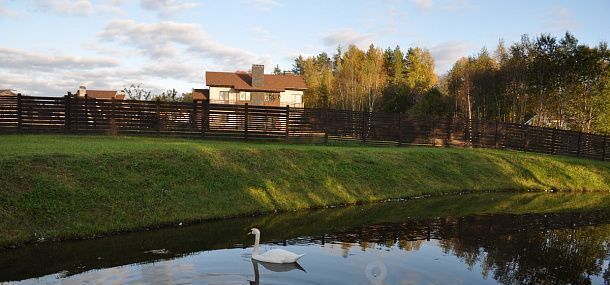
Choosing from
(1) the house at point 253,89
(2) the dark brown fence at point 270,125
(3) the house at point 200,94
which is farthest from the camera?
(3) the house at point 200,94

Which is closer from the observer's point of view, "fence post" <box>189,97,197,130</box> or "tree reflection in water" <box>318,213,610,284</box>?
"tree reflection in water" <box>318,213,610,284</box>

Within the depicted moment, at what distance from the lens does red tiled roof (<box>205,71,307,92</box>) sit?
62906 mm

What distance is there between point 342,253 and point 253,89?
55173 mm

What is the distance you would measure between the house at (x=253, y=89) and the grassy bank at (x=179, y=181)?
4203 centimetres

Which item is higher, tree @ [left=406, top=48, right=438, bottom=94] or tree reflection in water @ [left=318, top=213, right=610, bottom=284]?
tree @ [left=406, top=48, right=438, bottom=94]

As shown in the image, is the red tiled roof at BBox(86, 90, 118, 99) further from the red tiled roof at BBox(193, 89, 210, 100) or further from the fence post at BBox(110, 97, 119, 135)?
the fence post at BBox(110, 97, 119, 135)

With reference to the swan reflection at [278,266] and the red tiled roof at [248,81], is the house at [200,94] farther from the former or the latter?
the swan reflection at [278,266]

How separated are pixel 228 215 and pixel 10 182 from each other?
17.6ft

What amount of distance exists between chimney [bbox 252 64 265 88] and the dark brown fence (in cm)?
3758

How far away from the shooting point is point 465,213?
50.2 ft

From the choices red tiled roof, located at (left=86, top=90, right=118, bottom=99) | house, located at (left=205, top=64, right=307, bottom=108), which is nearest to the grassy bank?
house, located at (left=205, top=64, right=307, bottom=108)

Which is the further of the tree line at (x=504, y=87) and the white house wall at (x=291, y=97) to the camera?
the white house wall at (x=291, y=97)

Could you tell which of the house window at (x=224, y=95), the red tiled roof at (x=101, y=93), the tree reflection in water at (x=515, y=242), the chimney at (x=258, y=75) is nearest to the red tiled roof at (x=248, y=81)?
the chimney at (x=258, y=75)

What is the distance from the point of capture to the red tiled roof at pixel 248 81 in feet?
206
